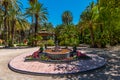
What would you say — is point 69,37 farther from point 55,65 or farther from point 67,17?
point 67,17

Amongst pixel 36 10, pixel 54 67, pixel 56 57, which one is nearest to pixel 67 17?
pixel 36 10

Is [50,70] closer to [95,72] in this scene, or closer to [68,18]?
[95,72]

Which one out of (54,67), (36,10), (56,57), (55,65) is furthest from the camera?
(36,10)

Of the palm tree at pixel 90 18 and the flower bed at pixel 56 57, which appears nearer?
the flower bed at pixel 56 57

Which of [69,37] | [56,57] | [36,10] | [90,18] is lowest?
[56,57]

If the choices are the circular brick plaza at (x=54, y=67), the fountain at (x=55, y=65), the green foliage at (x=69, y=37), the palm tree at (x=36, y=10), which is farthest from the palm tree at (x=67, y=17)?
the circular brick plaza at (x=54, y=67)

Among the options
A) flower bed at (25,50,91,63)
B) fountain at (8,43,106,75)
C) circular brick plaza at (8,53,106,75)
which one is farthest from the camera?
flower bed at (25,50,91,63)

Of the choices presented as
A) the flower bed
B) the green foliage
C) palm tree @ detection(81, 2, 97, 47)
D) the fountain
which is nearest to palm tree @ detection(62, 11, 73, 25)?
the green foliage

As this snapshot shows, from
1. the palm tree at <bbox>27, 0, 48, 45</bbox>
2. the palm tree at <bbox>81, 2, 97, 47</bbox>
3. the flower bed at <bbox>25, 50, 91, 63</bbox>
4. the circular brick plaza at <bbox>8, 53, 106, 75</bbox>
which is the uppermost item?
the palm tree at <bbox>27, 0, 48, 45</bbox>

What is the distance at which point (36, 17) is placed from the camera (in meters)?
38.9

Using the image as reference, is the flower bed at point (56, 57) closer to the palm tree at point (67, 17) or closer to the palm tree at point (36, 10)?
the palm tree at point (36, 10)

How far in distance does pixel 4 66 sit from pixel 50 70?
500 cm

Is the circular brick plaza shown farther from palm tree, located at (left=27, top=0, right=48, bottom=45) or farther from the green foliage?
the green foliage

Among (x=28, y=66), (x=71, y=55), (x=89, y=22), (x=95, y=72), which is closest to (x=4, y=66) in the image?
(x=28, y=66)
